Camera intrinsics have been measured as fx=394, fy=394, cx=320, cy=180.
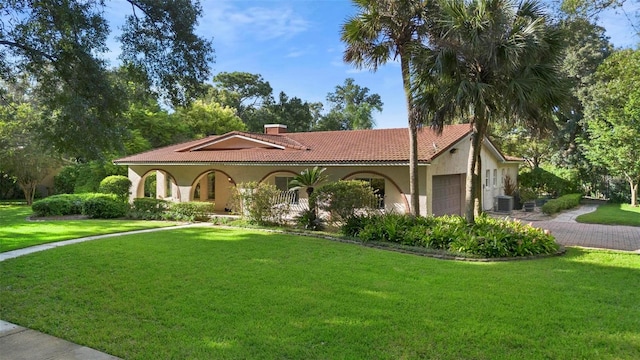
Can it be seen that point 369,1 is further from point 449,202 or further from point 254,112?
point 254,112

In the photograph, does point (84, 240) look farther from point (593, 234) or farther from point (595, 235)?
point (593, 234)

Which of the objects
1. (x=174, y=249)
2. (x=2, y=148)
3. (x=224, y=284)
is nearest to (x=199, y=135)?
(x=2, y=148)

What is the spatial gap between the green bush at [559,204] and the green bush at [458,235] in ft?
35.5

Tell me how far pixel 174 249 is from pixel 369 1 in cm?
963

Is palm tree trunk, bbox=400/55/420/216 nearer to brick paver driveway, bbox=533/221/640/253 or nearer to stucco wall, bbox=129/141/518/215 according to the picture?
stucco wall, bbox=129/141/518/215

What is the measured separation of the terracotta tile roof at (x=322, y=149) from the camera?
1633cm

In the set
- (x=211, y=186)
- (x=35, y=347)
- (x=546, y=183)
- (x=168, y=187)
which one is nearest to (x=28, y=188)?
(x=168, y=187)

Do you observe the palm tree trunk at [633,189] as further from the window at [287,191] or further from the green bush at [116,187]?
the green bush at [116,187]

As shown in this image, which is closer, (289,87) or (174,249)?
(174,249)

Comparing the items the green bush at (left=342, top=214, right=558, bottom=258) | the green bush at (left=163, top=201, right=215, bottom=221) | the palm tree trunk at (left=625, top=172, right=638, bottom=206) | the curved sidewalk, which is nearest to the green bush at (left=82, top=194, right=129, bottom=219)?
the green bush at (left=163, top=201, right=215, bottom=221)

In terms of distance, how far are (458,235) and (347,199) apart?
402 cm

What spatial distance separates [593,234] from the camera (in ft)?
47.9

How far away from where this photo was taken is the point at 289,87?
47.9 m

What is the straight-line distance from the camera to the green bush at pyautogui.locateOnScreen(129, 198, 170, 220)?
60.7 ft
